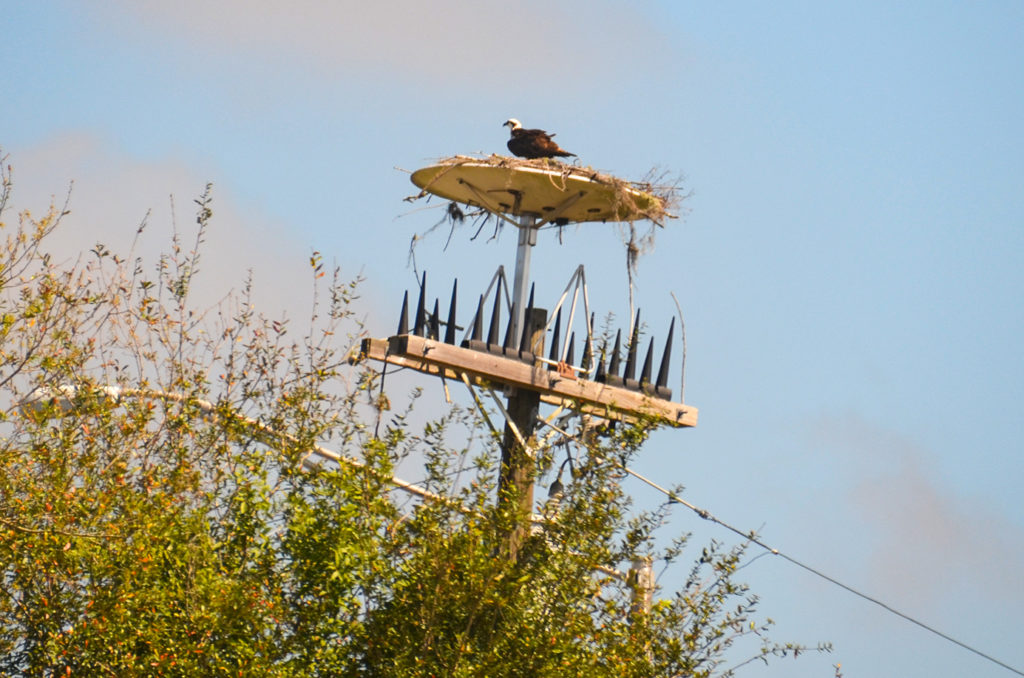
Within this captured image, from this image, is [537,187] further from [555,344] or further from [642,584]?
[642,584]

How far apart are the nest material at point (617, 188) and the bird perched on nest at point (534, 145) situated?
21 cm

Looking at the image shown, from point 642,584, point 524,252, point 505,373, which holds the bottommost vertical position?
point 642,584

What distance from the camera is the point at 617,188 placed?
19.9 m

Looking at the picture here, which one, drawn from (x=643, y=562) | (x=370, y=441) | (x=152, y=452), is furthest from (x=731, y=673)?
(x=152, y=452)

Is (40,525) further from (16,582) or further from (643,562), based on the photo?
(643,562)

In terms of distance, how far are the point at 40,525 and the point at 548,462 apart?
4.00 metres

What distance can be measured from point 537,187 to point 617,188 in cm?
104

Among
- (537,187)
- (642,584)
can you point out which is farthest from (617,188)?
(642,584)

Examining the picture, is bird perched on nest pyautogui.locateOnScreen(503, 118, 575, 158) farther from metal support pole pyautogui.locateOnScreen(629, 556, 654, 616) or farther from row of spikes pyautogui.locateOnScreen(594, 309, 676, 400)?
metal support pole pyautogui.locateOnScreen(629, 556, 654, 616)

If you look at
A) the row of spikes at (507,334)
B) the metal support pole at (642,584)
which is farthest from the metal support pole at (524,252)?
the metal support pole at (642,584)

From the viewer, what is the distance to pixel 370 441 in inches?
531

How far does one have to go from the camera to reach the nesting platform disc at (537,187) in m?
20.0

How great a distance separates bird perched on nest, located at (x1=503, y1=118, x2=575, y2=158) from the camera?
20281 mm

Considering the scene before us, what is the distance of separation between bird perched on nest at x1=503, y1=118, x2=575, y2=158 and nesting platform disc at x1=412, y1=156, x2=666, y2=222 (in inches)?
9.0
